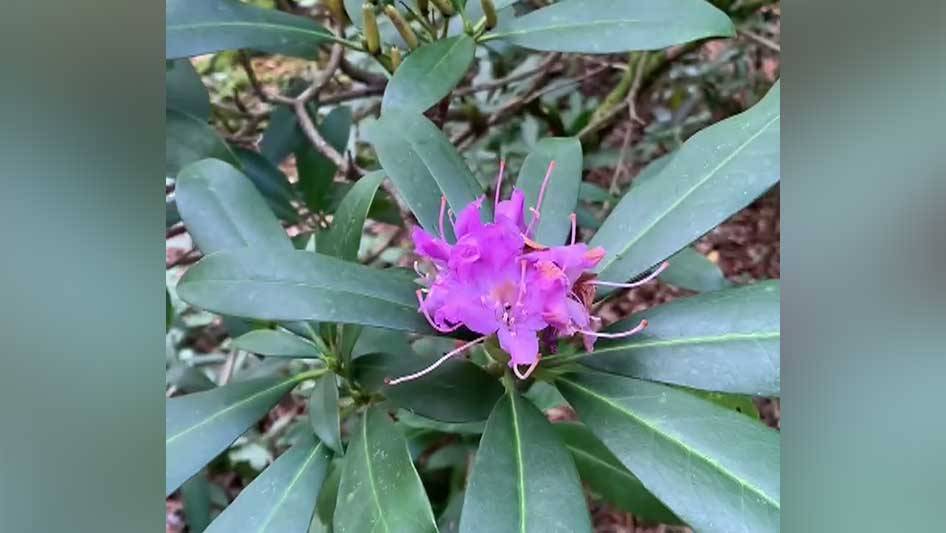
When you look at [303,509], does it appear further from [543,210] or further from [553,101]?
[553,101]

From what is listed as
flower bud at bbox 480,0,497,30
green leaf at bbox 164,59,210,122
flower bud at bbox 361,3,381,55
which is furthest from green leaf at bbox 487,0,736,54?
green leaf at bbox 164,59,210,122

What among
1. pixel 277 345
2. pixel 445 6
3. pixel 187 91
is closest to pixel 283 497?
pixel 277 345
